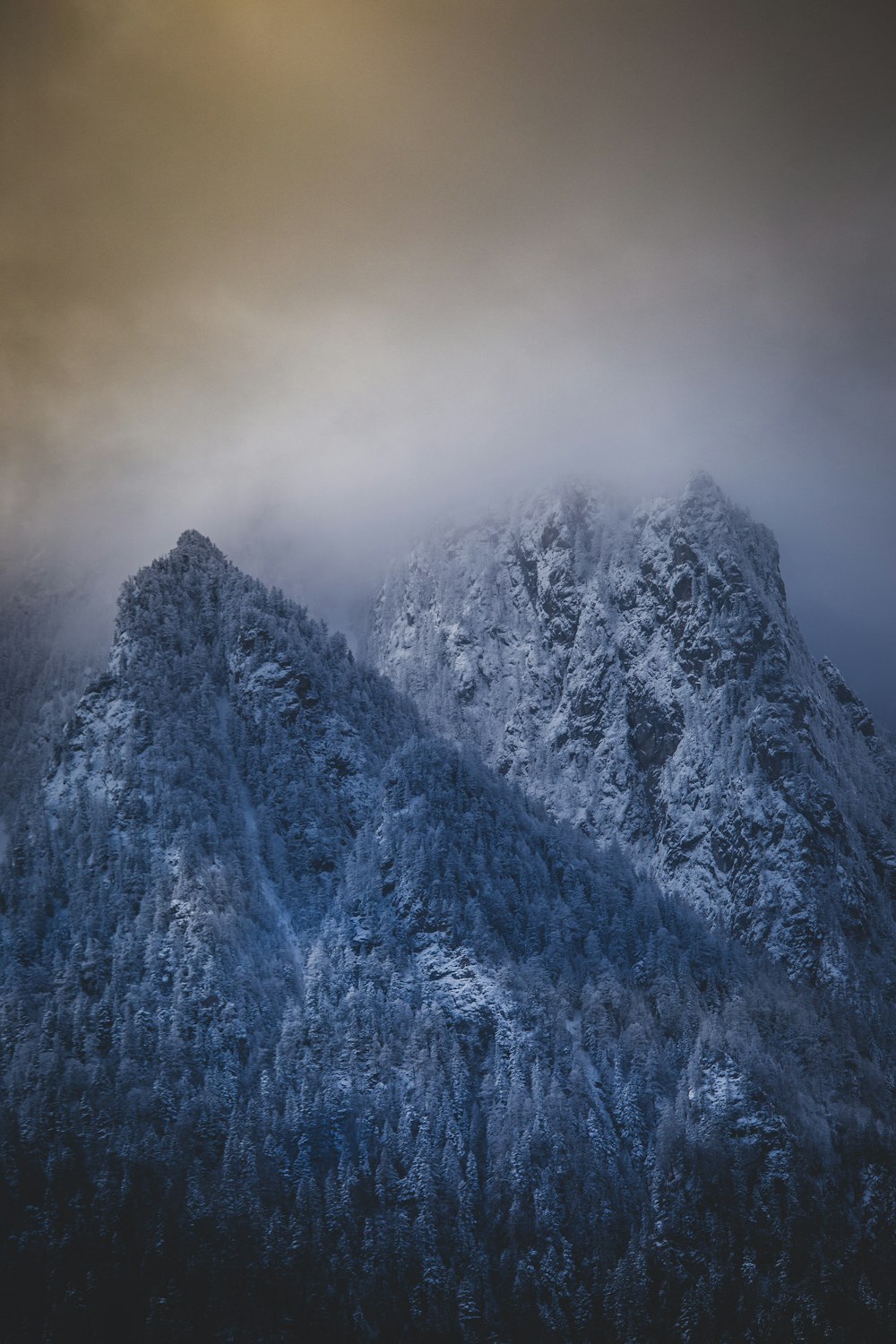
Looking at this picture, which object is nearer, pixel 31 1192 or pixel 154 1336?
pixel 154 1336

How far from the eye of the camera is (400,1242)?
655ft

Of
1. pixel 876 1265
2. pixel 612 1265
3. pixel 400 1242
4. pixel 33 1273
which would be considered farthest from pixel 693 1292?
pixel 33 1273

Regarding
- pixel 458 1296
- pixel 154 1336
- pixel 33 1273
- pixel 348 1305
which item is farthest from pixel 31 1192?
pixel 458 1296

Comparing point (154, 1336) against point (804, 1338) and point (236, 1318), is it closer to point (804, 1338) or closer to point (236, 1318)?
point (236, 1318)

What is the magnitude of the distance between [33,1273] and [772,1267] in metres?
109

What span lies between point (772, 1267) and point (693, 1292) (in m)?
13.6

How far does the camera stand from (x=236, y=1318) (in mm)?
187125

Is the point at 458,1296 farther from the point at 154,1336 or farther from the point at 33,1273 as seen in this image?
the point at 33,1273

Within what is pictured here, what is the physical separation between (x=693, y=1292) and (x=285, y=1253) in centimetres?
6049

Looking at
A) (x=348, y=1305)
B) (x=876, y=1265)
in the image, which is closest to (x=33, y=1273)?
(x=348, y=1305)

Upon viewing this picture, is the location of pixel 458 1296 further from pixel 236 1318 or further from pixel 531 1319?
pixel 236 1318

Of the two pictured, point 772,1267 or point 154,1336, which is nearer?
point 154,1336

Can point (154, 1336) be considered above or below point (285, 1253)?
below

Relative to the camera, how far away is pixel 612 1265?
199250 millimetres
